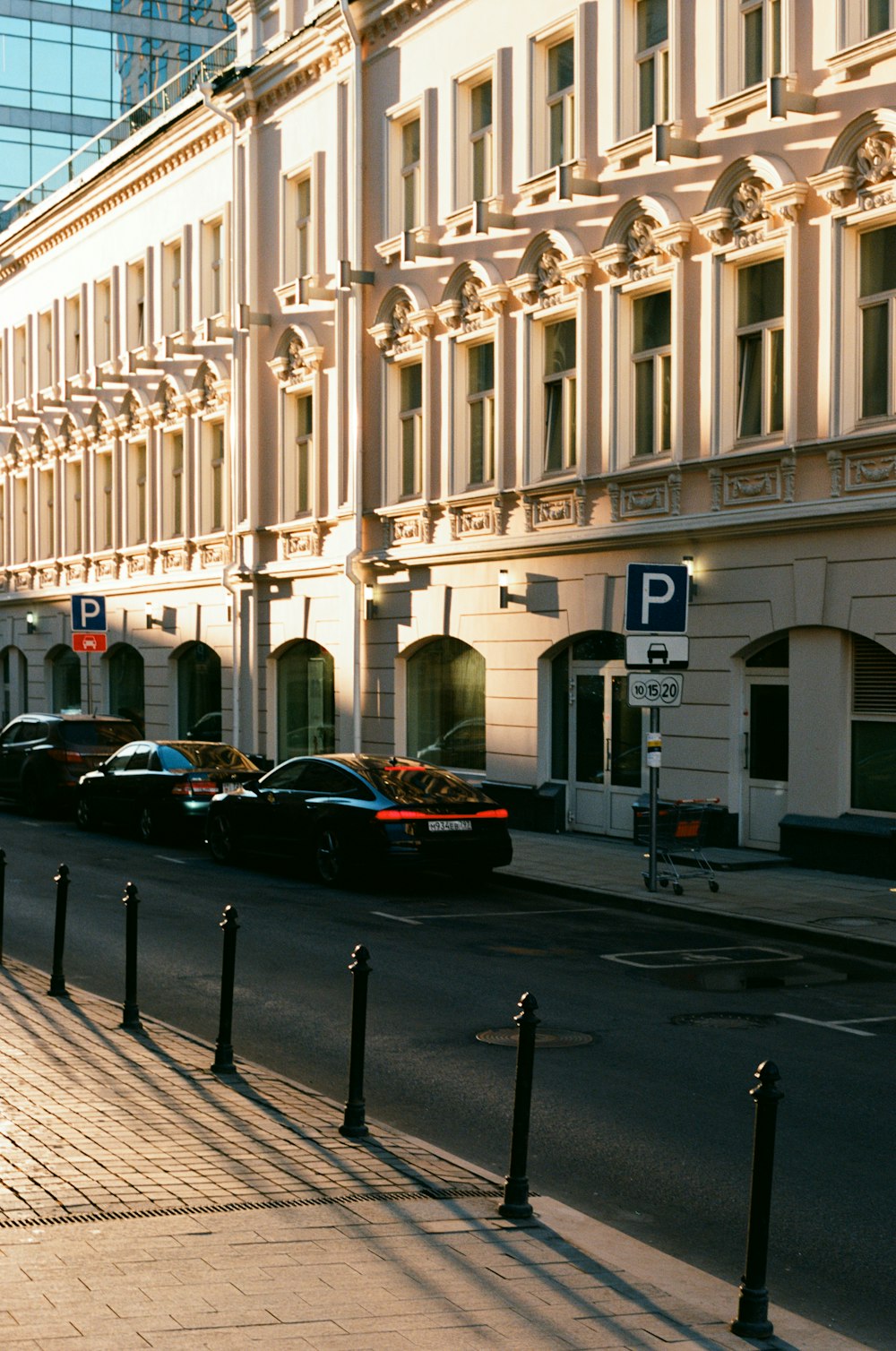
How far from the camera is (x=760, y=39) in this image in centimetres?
1959

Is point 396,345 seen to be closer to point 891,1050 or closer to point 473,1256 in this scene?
point 891,1050

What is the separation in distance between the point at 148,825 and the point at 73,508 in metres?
19.5

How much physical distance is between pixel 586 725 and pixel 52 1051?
46.9ft

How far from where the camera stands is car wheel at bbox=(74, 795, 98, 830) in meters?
24.5

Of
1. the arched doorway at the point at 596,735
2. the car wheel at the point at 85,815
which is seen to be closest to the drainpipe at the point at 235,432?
the car wheel at the point at 85,815

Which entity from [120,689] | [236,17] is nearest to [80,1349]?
[236,17]

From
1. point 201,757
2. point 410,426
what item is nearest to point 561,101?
point 410,426

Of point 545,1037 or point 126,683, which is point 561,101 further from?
point 126,683

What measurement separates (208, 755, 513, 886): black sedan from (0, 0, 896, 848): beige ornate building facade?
368 cm

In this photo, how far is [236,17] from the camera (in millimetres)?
31984

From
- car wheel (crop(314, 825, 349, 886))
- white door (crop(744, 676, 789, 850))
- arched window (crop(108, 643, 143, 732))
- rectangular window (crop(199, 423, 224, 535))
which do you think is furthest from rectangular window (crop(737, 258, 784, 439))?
arched window (crop(108, 643, 143, 732))

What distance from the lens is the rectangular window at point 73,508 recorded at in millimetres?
40719

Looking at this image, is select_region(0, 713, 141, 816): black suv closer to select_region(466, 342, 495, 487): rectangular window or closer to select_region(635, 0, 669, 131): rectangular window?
select_region(466, 342, 495, 487): rectangular window

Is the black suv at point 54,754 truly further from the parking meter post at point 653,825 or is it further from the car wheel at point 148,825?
the parking meter post at point 653,825
